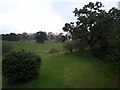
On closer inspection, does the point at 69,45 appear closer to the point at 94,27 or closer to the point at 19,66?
the point at 94,27

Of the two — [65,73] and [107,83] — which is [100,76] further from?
[65,73]

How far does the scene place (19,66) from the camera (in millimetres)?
18641

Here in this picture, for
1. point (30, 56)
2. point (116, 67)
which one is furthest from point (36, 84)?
point (116, 67)

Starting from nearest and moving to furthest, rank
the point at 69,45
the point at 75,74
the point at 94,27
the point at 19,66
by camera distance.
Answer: the point at 19,66 → the point at 75,74 → the point at 94,27 → the point at 69,45

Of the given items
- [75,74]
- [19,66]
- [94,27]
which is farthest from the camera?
[94,27]

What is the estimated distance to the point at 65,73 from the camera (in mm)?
22422

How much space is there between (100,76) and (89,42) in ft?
34.0

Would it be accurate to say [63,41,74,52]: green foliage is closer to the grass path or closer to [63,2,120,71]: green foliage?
[63,2,120,71]: green foliage

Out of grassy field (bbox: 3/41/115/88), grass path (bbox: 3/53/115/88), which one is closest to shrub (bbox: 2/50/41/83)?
grassy field (bbox: 3/41/115/88)

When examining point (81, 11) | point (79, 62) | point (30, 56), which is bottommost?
point (79, 62)

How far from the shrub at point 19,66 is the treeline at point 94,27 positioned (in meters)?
13.1

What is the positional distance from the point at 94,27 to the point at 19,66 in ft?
53.9

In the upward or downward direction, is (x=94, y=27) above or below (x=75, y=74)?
above

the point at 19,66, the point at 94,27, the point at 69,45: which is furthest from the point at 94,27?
the point at 19,66
